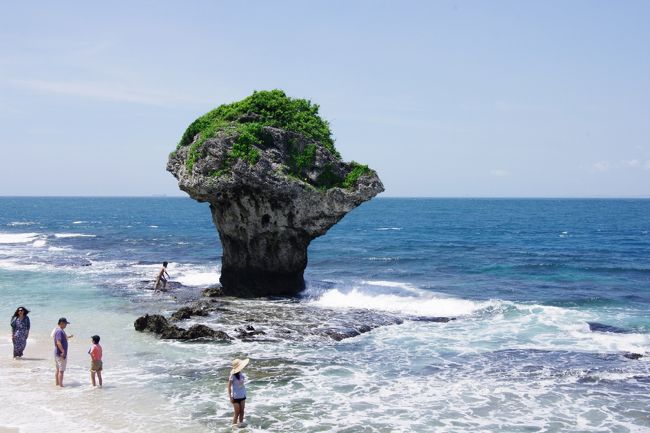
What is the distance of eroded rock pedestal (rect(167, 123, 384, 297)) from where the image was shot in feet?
84.4

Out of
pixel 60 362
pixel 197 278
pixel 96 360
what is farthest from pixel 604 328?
pixel 197 278

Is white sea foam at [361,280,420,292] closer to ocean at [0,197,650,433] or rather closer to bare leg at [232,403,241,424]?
ocean at [0,197,650,433]

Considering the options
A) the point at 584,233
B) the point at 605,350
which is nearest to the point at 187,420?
the point at 605,350

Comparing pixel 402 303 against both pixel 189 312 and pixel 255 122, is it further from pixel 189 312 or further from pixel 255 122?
pixel 255 122

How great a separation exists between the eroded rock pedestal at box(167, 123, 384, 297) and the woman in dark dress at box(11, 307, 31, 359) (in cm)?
983

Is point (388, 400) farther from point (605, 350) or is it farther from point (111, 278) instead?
point (111, 278)

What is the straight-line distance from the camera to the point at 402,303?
27469 millimetres

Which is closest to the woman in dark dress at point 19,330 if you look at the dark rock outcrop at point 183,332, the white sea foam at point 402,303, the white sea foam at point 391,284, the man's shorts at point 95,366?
the man's shorts at point 95,366

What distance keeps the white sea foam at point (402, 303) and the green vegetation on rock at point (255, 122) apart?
21.2ft

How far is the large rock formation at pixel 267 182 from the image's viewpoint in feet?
84.5

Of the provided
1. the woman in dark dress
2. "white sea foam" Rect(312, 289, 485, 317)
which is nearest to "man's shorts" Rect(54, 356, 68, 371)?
the woman in dark dress

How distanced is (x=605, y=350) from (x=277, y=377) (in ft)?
35.1

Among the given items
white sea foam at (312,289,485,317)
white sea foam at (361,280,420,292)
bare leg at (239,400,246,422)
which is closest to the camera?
bare leg at (239,400,246,422)

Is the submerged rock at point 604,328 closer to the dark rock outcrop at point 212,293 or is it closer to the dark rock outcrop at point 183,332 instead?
the dark rock outcrop at point 183,332
